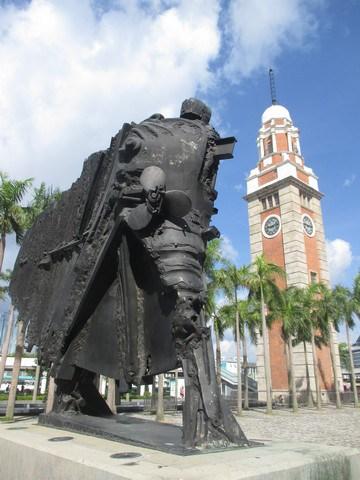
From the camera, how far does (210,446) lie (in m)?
3.59

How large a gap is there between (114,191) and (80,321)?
183 cm

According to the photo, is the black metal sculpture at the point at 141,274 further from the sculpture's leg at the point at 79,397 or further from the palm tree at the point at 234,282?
the palm tree at the point at 234,282

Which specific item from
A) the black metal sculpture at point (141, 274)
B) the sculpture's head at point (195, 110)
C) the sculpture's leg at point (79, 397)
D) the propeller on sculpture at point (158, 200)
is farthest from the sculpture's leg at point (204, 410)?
the sculpture's head at point (195, 110)

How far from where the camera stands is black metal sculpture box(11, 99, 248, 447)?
161 inches

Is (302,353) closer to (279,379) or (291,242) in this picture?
(279,379)

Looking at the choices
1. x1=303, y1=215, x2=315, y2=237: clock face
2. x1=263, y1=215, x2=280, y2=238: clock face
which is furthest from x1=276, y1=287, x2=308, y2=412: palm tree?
x1=303, y1=215, x2=315, y2=237: clock face

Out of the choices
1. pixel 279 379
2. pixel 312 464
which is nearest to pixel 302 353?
pixel 279 379

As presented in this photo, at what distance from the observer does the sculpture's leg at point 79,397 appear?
5.96 metres

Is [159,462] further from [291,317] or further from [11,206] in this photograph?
[291,317]

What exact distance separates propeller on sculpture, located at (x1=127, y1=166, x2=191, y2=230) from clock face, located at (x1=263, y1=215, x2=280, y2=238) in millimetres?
39744

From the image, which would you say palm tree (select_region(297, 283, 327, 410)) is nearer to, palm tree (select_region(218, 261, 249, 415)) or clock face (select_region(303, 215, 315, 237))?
palm tree (select_region(218, 261, 249, 415))

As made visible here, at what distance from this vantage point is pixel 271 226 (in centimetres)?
4400

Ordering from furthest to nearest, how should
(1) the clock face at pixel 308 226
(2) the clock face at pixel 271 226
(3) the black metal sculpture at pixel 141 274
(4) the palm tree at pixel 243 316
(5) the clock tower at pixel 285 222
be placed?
(1) the clock face at pixel 308 226 < (2) the clock face at pixel 271 226 < (5) the clock tower at pixel 285 222 < (4) the palm tree at pixel 243 316 < (3) the black metal sculpture at pixel 141 274

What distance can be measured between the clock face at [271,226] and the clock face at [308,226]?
2701mm
